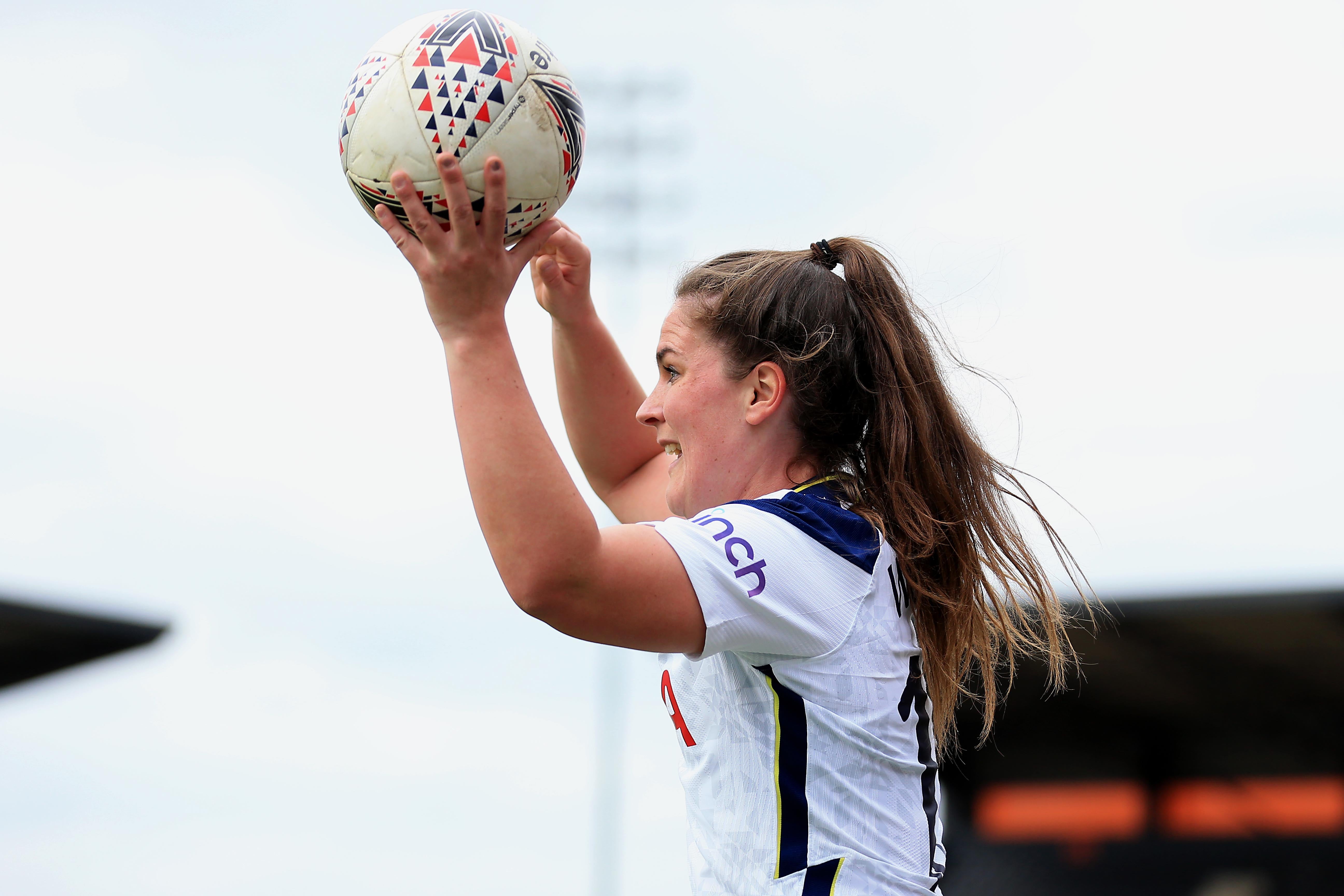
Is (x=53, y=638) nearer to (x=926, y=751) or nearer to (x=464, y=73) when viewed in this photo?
(x=464, y=73)

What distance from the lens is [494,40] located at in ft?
8.38

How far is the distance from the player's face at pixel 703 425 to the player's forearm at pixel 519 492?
1.75 ft

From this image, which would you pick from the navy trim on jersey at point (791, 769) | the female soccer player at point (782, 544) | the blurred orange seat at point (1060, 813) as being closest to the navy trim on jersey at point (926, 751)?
the female soccer player at point (782, 544)

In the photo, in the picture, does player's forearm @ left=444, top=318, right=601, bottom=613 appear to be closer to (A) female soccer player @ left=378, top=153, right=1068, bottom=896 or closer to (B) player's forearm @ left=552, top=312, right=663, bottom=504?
(A) female soccer player @ left=378, top=153, right=1068, bottom=896

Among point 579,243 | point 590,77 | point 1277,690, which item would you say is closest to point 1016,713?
point 1277,690

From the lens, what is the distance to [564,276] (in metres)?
3.34

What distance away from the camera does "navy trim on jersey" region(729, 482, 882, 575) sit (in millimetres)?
2389

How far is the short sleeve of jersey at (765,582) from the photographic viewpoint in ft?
7.36

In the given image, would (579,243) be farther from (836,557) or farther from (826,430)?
(836,557)

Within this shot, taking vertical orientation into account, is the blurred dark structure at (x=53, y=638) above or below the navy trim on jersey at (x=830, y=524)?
above

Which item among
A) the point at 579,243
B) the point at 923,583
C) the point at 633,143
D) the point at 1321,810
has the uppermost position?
the point at 633,143

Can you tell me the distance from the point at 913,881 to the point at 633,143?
19.2 metres

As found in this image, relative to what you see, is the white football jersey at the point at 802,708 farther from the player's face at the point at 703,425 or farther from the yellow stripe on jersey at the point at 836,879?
the player's face at the point at 703,425

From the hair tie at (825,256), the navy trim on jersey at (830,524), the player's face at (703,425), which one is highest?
the hair tie at (825,256)
